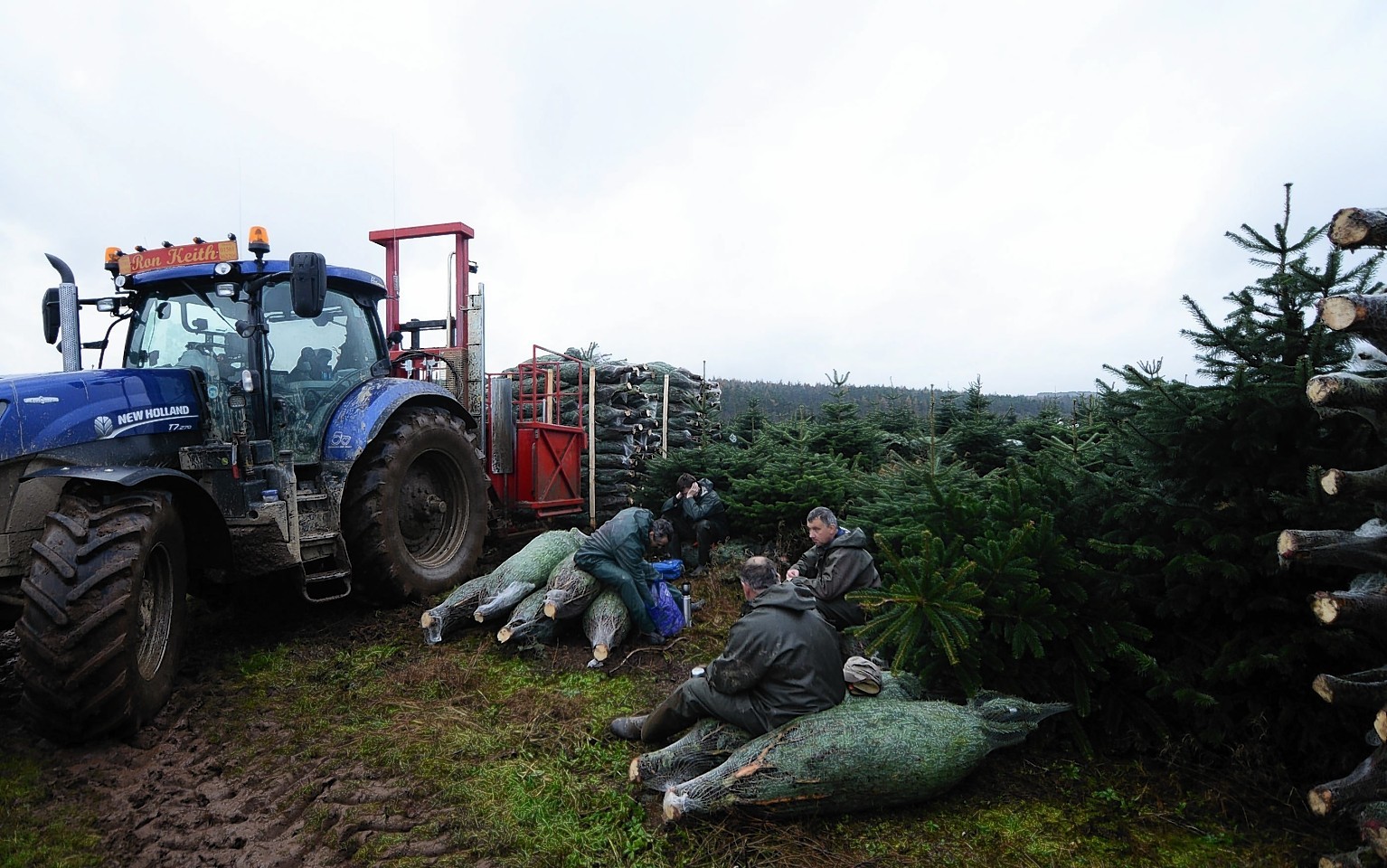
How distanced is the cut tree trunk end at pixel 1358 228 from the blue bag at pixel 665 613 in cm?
479

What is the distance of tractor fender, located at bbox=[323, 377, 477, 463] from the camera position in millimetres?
6027

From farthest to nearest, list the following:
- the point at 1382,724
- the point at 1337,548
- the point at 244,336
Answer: the point at 244,336 → the point at 1337,548 → the point at 1382,724

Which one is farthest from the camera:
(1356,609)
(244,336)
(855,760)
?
(244,336)

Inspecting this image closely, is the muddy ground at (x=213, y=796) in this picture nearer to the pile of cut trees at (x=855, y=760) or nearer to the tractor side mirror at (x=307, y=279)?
the pile of cut trees at (x=855, y=760)

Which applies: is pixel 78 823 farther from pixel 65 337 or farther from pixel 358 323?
pixel 358 323

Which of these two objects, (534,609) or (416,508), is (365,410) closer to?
(416,508)

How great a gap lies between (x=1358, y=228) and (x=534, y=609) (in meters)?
5.32

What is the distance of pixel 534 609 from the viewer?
6039 mm

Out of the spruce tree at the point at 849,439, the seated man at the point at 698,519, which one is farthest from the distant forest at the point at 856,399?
the seated man at the point at 698,519

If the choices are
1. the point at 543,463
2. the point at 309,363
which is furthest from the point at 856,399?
the point at 309,363

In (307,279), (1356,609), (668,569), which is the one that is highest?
(307,279)

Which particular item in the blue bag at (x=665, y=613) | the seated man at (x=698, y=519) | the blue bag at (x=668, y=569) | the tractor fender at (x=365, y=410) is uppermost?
the tractor fender at (x=365, y=410)

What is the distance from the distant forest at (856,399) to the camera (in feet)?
46.9

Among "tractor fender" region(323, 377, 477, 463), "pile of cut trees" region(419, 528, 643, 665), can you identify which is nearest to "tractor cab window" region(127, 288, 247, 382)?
"tractor fender" region(323, 377, 477, 463)
